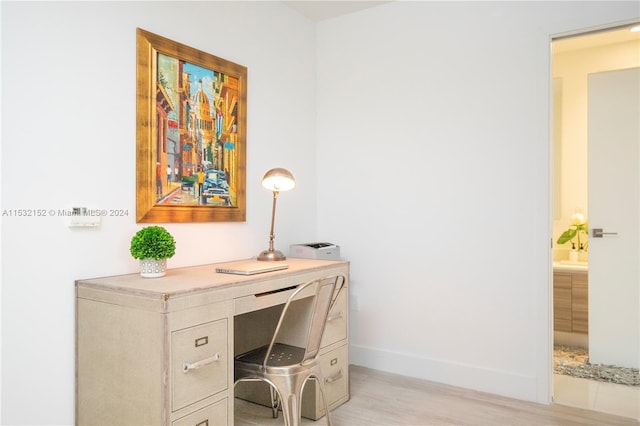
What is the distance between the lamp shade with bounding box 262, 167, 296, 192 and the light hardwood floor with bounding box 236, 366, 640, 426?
1.28m

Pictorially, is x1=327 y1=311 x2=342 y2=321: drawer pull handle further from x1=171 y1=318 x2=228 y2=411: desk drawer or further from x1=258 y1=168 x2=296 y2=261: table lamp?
x1=171 y1=318 x2=228 y2=411: desk drawer

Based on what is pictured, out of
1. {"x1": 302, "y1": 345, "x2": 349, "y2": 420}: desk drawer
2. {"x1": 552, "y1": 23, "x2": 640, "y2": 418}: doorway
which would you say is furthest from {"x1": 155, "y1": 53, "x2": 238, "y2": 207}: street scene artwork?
{"x1": 552, "y1": 23, "x2": 640, "y2": 418}: doorway

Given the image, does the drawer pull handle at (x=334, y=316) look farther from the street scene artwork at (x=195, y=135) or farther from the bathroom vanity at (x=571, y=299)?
the bathroom vanity at (x=571, y=299)

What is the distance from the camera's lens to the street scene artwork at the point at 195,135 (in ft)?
7.89

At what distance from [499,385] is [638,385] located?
0.98 metres

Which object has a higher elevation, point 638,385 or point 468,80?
point 468,80

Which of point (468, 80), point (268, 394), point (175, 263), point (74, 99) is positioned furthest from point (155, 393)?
point (468, 80)

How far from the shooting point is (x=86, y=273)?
2076 mm

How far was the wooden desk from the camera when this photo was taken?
1.70 metres

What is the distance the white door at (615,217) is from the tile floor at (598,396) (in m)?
0.47

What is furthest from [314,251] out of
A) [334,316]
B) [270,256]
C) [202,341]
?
[202,341]

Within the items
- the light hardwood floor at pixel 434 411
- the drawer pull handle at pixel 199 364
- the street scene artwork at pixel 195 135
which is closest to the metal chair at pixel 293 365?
the drawer pull handle at pixel 199 364

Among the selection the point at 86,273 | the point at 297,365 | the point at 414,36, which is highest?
the point at 414,36

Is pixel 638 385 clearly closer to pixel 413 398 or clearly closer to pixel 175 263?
pixel 413 398
